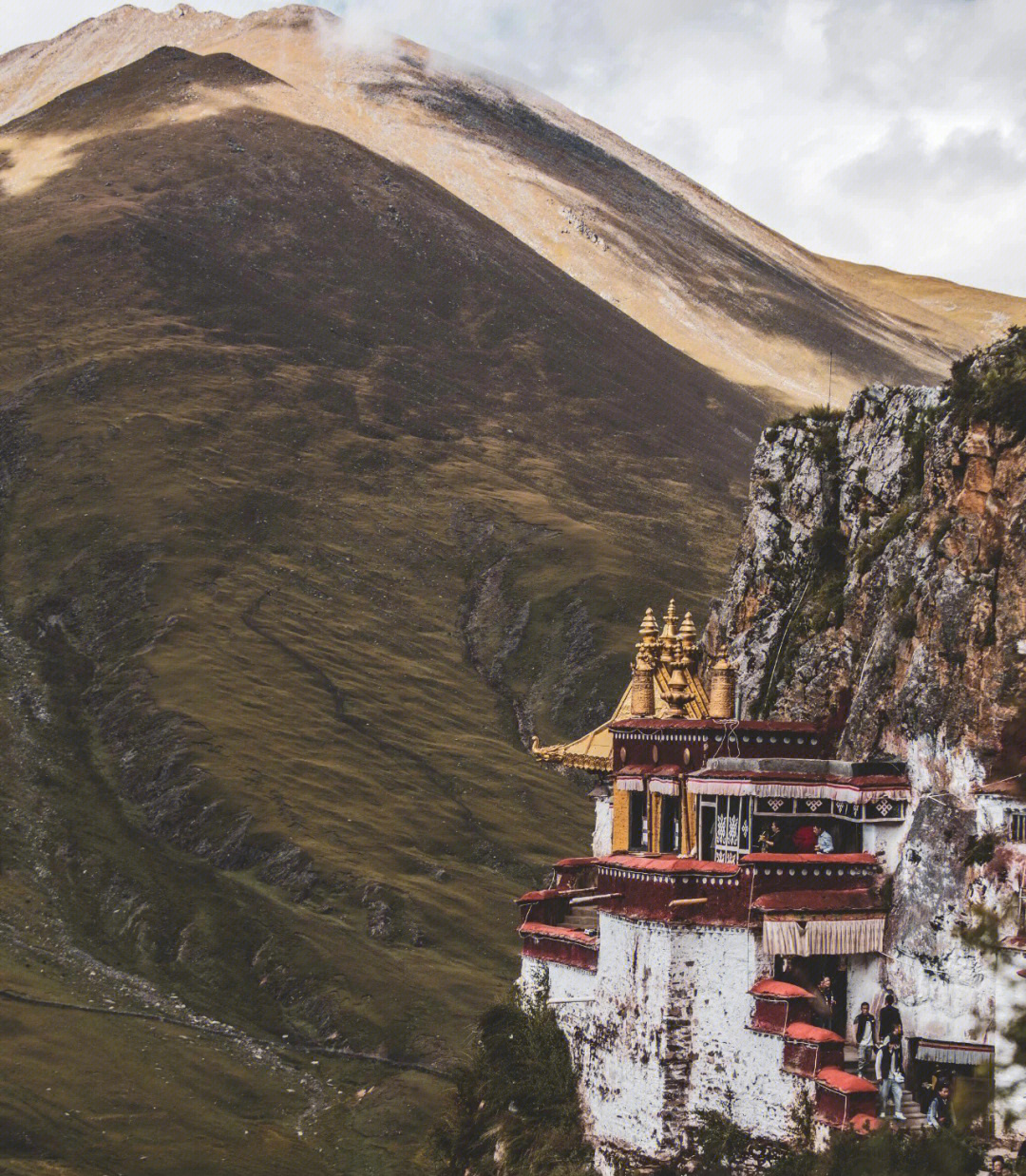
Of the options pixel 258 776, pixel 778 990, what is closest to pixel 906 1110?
pixel 778 990

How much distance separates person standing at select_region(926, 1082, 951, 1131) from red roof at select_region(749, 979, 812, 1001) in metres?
3.03

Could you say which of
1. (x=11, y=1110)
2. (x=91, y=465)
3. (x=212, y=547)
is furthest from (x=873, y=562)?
(x=91, y=465)

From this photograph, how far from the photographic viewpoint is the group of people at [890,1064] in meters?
34.4

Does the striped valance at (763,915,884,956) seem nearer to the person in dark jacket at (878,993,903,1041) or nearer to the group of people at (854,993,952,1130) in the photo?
the group of people at (854,993,952,1130)

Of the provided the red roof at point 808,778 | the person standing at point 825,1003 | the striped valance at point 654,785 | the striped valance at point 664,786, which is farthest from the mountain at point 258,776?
the person standing at point 825,1003

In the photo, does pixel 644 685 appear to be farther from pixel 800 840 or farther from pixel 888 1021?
pixel 888 1021

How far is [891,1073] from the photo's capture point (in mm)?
35156

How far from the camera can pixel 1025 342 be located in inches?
1663

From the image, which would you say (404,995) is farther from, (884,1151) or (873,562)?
(884,1151)

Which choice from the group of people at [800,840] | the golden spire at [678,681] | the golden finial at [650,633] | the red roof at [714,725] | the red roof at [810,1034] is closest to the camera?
the red roof at [810,1034]

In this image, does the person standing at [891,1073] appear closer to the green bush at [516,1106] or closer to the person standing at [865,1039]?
the person standing at [865,1039]

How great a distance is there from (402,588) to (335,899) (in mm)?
63795

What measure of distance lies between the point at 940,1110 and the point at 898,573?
13.5m

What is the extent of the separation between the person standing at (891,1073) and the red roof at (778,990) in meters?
1.69
